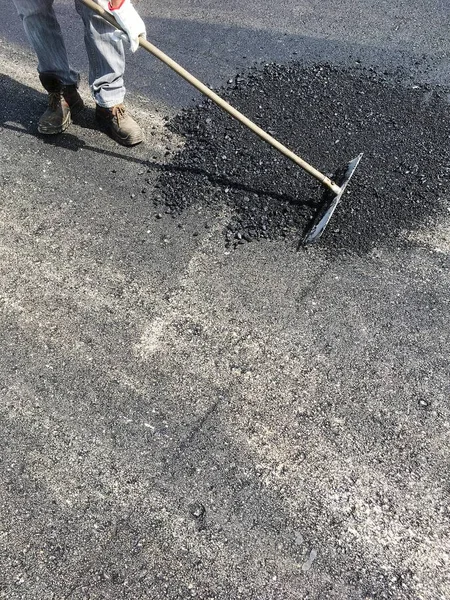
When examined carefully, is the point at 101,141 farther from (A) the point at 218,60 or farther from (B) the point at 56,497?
(B) the point at 56,497

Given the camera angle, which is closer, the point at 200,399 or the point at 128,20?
the point at 200,399

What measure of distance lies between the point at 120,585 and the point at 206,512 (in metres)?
0.44

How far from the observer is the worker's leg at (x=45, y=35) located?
377cm

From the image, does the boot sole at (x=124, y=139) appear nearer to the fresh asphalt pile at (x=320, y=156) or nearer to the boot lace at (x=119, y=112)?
the boot lace at (x=119, y=112)

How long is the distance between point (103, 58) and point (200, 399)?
2501 mm

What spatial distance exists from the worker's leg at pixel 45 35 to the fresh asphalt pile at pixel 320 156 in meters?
0.91

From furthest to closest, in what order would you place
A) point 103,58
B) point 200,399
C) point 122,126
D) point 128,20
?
point 122,126 → point 103,58 → point 128,20 → point 200,399

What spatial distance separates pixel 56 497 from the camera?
2.45 metres

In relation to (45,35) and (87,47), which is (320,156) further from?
(45,35)

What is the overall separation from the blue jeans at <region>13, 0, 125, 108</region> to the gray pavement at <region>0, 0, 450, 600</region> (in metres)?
0.43

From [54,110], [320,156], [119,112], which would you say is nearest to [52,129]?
[54,110]

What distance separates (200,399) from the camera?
2754mm

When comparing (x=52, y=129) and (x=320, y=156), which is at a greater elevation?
(x=320, y=156)

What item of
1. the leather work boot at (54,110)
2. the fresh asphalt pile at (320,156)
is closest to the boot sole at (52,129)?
the leather work boot at (54,110)
